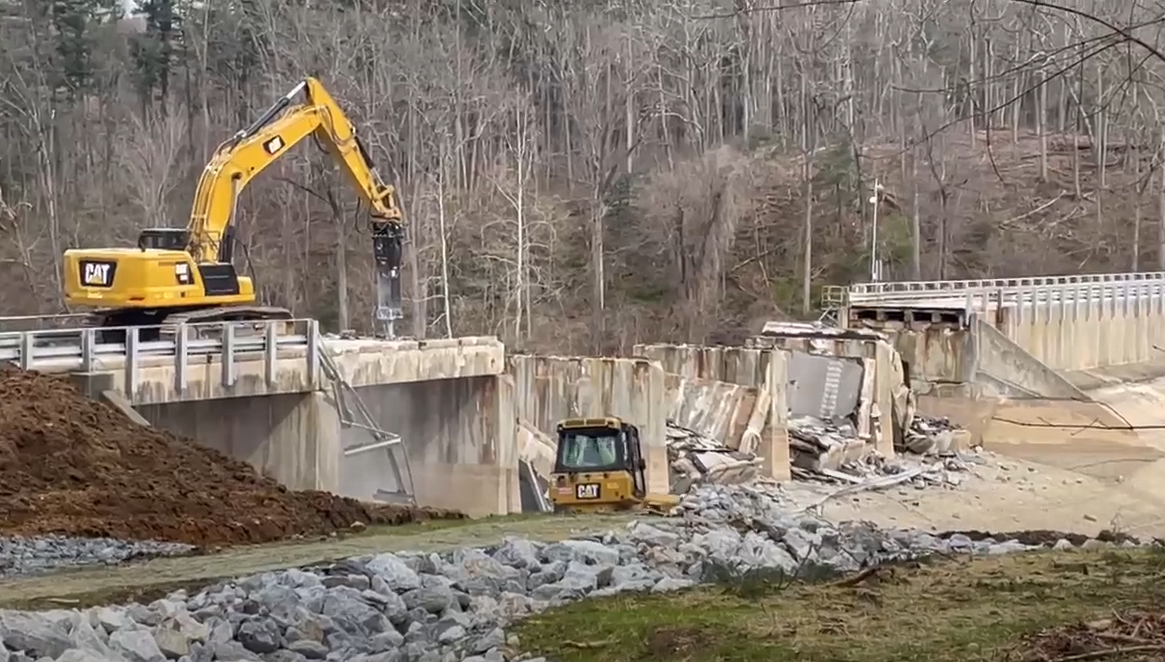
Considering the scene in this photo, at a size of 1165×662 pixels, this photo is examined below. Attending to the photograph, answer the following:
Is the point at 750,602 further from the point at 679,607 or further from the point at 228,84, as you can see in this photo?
the point at 228,84

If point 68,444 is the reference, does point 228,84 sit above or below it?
above

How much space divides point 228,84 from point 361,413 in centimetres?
4357

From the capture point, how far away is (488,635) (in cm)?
751

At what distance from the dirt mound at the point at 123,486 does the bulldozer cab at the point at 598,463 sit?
1.96m

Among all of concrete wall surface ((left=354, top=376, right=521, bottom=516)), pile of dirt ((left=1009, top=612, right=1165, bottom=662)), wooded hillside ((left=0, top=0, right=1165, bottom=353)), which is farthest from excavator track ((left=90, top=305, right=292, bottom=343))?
wooded hillside ((left=0, top=0, right=1165, bottom=353))

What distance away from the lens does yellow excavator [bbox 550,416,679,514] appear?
18922 mm

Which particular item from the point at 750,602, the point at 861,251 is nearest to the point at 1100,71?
the point at 750,602

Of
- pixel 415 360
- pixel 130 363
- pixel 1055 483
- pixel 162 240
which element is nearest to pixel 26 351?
pixel 130 363

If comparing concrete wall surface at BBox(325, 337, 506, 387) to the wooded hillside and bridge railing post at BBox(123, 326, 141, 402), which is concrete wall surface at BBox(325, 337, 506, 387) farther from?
the wooded hillside

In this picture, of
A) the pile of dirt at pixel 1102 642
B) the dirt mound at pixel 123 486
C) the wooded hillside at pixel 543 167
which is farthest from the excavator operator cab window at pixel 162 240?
the wooded hillside at pixel 543 167

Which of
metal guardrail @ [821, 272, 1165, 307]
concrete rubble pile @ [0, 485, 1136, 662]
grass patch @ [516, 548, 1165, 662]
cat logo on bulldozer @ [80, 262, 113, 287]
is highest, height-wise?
cat logo on bulldozer @ [80, 262, 113, 287]

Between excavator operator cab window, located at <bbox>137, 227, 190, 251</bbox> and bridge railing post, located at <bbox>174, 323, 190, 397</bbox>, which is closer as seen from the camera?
bridge railing post, located at <bbox>174, 323, 190, 397</bbox>

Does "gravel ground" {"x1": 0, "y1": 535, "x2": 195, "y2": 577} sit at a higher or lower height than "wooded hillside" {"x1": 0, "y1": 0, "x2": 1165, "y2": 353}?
lower

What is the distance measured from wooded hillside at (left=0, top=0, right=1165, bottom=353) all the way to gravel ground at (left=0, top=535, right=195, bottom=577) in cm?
3339
